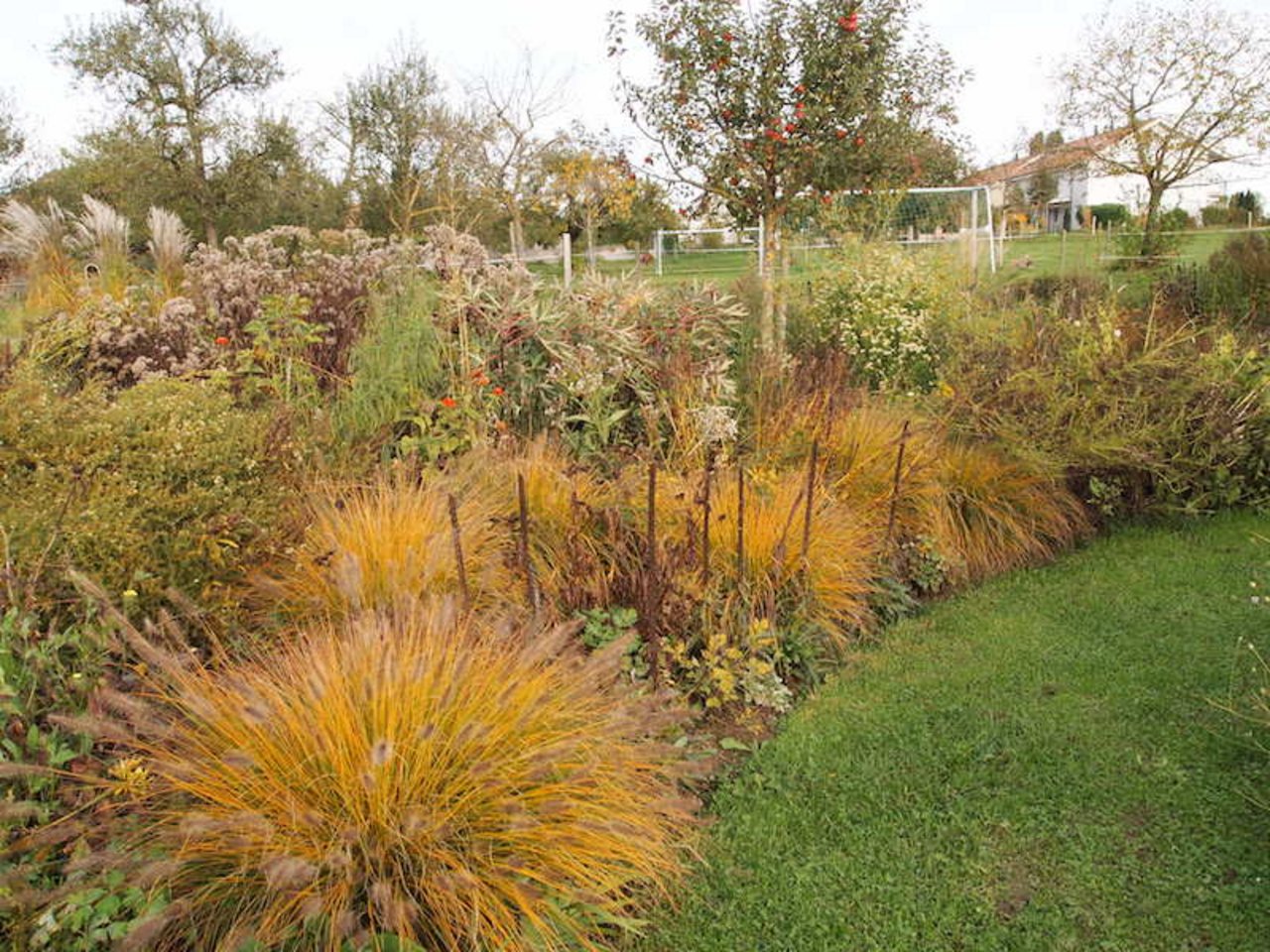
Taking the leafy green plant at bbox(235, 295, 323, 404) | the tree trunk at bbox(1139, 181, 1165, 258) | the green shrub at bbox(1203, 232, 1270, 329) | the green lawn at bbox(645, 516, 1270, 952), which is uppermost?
the tree trunk at bbox(1139, 181, 1165, 258)

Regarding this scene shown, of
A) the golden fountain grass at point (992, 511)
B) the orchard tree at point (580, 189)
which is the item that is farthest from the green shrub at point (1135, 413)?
the orchard tree at point (580, 189)

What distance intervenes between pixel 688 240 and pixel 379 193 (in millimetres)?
8110

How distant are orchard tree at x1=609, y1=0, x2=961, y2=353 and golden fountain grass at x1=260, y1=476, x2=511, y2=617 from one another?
370cm

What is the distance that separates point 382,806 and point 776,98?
21.3ft

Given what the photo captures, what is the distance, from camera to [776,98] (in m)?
7.18

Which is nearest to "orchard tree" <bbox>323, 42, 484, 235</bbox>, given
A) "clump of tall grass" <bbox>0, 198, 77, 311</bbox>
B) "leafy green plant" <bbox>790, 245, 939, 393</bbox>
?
"clump of tall grass" <bbox>0, 198, 77, 311</bbox>

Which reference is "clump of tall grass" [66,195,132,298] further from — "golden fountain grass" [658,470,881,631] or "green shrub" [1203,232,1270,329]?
"green shrub" [1203,232,1270,329]

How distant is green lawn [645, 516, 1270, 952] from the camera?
2.38 metres

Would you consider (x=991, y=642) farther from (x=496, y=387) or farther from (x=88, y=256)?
(x=88, y=256)

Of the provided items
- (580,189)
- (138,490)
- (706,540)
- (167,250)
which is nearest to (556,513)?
(706,540)

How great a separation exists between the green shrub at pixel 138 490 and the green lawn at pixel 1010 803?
168 cm

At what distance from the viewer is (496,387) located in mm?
4973

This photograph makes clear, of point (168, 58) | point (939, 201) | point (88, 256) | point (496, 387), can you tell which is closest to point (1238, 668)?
point (496, 387)

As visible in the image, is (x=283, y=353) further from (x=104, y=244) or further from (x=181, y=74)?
(x=181, y=74)
